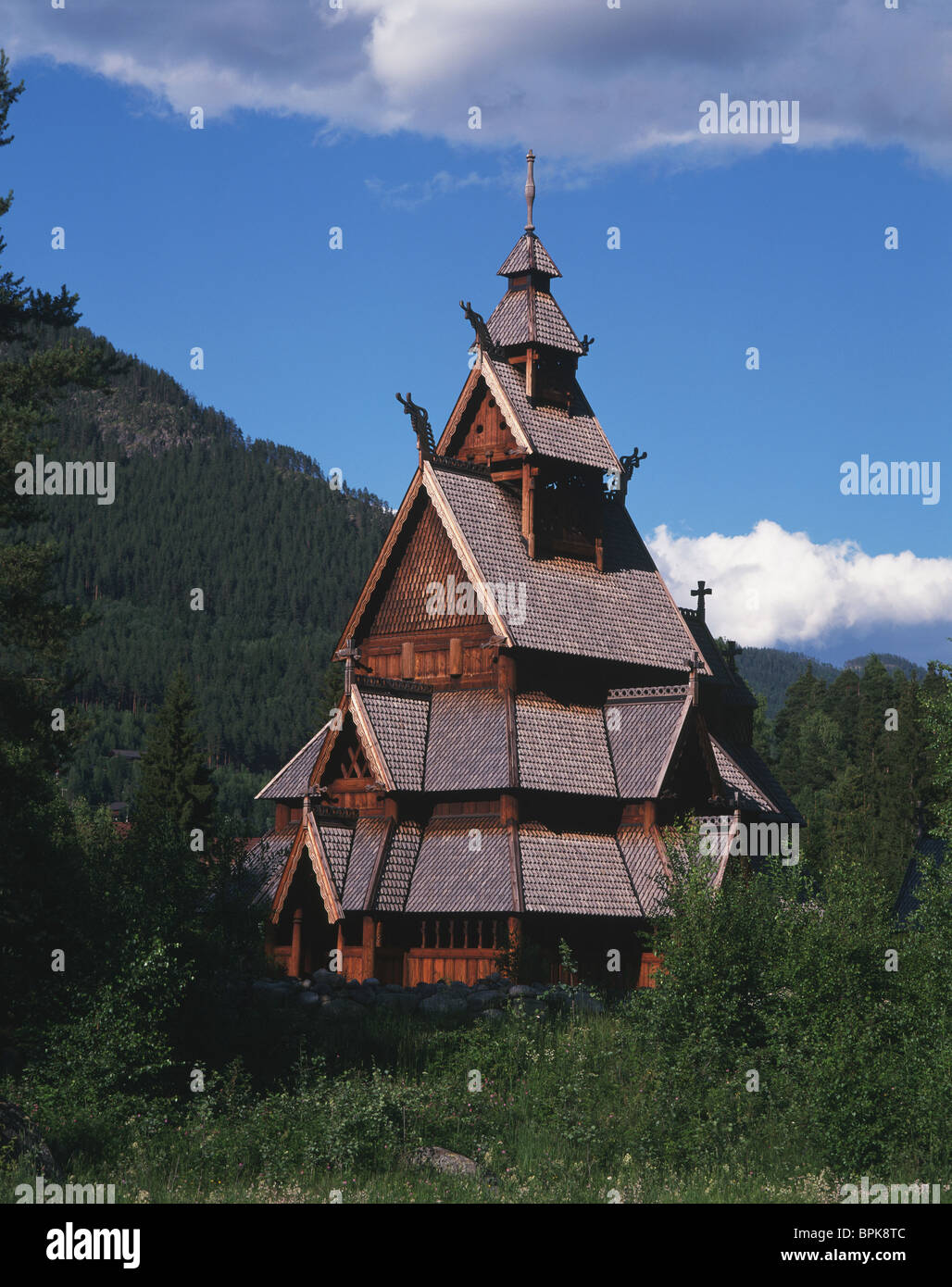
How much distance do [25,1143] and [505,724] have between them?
678 inches

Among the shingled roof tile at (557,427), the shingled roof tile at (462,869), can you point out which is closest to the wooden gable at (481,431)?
the shingled roof tile at (557,427)

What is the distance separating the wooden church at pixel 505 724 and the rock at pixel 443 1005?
2.72 m

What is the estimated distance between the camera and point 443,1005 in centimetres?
2877

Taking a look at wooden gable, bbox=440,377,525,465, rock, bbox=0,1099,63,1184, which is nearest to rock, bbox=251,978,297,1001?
rock, bbox=0,1099,63,1184

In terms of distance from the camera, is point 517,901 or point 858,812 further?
point 858,812

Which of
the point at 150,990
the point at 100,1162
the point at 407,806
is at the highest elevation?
the point at 407,806

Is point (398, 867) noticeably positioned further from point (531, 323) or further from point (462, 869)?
point (531, 323)

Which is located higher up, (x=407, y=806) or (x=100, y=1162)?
(x=407, y=806)
